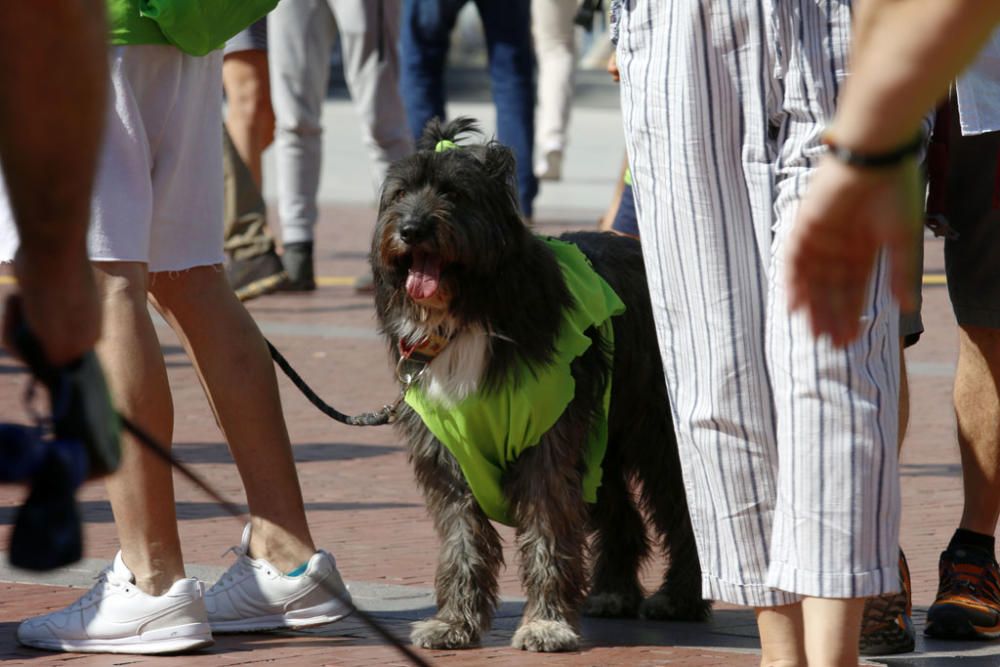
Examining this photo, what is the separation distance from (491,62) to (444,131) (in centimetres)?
697

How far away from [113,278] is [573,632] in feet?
4.39

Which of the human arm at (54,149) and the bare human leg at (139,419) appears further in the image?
the bare human leg at (139,419)

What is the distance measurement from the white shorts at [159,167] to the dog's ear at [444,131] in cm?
51

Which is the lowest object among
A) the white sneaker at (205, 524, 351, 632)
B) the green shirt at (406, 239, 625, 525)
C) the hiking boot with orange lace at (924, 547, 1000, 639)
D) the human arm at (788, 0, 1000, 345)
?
the hiking boot with orange lace at (924, 547, 1000, 639)

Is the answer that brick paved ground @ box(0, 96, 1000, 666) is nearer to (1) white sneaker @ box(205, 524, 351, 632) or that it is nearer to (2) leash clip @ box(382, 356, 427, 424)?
(1) white sneaker @ box(205, 524, 351, 632)

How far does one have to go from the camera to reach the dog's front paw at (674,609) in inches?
185

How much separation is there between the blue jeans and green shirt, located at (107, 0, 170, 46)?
6603 mm

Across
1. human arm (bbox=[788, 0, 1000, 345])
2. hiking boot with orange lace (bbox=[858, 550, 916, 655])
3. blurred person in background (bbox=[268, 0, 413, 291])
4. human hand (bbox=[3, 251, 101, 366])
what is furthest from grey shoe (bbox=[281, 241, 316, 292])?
human arm (bbox=[788, 0, 1000, 345])

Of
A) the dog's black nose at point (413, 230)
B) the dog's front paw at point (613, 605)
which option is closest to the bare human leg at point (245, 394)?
the dog's black nose at point (413, 230)

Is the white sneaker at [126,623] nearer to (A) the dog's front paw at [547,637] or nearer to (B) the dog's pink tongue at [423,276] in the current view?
(A) the dog's front paw at [547,637]

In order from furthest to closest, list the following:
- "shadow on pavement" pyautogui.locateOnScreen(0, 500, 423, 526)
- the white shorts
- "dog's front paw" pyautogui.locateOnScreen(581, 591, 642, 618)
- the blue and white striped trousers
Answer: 1. "shadow on pavement" pyautogui.locateOnScreen(0, 500, 423, 526)
2. "dog's front paw" pyautogui.locateOnScreen(581, 591, 642, 618)
3. the white shorts
4. the blue and white striped trousers

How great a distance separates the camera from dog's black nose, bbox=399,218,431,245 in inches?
170

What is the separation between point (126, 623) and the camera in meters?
4.13

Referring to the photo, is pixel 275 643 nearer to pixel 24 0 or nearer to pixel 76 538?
pixel 76 538
